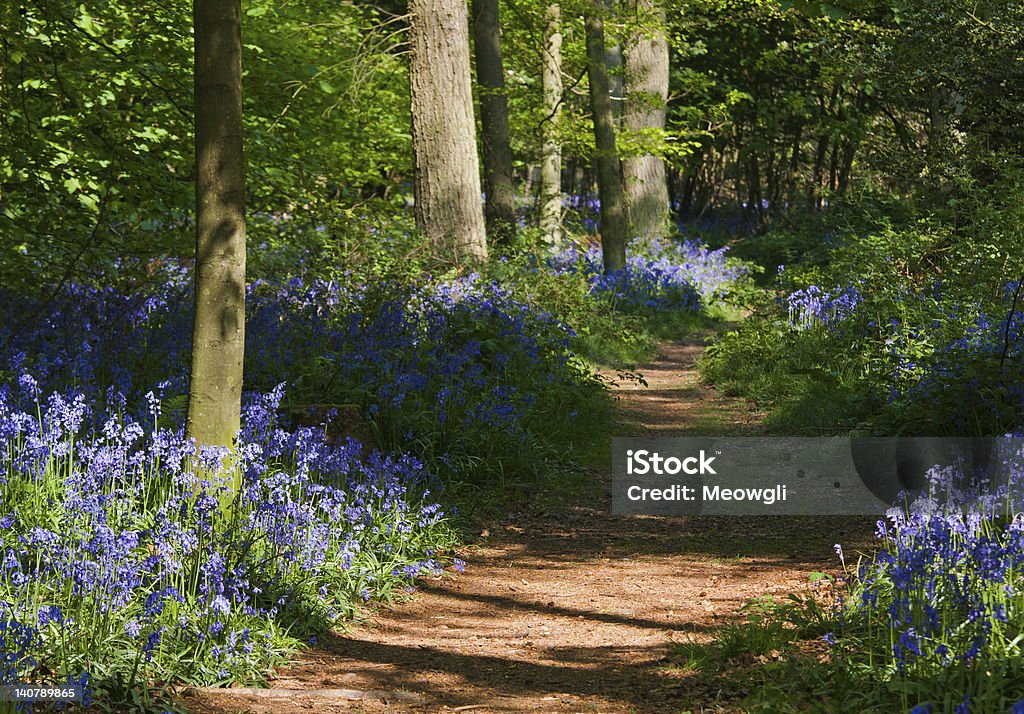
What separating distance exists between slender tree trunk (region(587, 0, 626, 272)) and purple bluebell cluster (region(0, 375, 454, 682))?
1015 centimetres

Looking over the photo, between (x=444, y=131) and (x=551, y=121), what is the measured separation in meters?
5.79

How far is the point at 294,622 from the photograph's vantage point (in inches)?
167

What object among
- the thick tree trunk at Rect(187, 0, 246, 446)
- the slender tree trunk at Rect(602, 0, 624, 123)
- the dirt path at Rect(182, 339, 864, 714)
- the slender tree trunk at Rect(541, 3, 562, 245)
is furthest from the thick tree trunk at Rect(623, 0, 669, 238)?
the thick tree trunk at Rect(187, 0, 246, 446)

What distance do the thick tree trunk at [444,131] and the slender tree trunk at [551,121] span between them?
4.05 m

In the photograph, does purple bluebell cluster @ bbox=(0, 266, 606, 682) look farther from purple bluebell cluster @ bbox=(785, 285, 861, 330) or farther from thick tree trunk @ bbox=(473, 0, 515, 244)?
thick tree trunk @ bbox=(473, 0, 515, 244)

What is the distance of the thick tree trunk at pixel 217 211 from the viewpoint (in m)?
4.99

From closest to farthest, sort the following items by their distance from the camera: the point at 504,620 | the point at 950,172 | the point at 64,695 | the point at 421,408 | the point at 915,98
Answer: the point at 64,695, the point at 504,620, the point at 421,408, the point at 950,172, the point at 915,98

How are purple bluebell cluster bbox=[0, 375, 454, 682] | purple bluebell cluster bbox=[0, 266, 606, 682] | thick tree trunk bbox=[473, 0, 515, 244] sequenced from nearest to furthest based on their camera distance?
purple bluebell cluster bbox=[0, 375, 454, 682] < purple bluebell cluster bbox=[0, 266, 606, 682] < thick tree trunk bbox=[473, 0, 515, 244]

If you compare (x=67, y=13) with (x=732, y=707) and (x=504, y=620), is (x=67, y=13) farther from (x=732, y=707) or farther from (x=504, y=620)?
(x=732, y=707)

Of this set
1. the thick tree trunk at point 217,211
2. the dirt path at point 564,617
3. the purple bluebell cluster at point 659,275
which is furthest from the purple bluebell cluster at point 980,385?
the purple bluebell cluster at point 659,275

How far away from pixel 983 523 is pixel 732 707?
159 cm

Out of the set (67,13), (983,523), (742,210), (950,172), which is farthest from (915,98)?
(983,523)

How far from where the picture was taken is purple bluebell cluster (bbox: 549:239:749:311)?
15174mm

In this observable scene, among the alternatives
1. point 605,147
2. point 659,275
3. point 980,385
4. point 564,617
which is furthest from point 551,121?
point 564,617
